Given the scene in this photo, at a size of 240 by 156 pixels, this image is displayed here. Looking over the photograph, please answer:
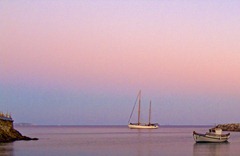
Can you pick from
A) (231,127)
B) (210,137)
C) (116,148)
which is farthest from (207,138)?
(231,127)

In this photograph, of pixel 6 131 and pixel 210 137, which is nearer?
pixel 6 131

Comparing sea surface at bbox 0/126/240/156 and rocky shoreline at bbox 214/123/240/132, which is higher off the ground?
rocky shoreline at bbox 214/123/240/132

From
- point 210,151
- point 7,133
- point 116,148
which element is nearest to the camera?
point 210,151

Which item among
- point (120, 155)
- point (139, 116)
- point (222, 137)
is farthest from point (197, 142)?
point (139, 116)

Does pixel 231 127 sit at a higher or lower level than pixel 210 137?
higher

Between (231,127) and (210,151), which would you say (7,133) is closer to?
(210,151)

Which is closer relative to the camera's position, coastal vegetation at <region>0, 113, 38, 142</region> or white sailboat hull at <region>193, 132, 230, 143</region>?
coastal vegetation at <region>0, 113, 38, 142</region>

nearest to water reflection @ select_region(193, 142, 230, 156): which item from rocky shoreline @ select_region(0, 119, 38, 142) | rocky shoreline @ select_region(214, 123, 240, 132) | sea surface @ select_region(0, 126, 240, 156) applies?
sea surface @ select_region(0, 126, 240, 156)

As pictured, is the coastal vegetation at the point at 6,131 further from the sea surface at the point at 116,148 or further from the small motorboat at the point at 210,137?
the small motorboat at the point at 210,137

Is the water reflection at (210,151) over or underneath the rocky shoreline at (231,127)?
underneath

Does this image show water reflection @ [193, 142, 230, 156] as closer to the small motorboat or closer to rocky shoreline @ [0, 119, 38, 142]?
the small motorboat

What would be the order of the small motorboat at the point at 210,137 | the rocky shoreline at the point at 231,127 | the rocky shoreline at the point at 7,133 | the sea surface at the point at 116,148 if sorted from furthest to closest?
the rocky shoreline at the point at 231,127 < the small motorboat at the point at 210,137 < the rocky shoreline at the point at 7,133 < the sea surface at the point at 116,148

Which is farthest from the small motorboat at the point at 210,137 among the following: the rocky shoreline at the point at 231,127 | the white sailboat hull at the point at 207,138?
the rocky shoreline at the point at 231,127

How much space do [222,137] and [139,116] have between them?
277 ft
